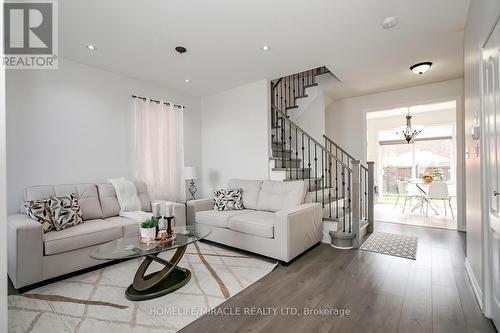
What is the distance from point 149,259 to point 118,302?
40cm

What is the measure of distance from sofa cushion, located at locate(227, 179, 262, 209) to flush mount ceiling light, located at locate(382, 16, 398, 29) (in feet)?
8.75

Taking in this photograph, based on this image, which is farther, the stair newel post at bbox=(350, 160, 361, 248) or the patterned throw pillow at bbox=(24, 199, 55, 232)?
the stair newel post at bbox=(350, 160, 361, 248)

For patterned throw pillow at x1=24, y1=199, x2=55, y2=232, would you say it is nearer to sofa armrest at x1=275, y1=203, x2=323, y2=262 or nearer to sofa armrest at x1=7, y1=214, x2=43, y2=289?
sofa armrest at x1=7, y1=214, x2=43, y2=289

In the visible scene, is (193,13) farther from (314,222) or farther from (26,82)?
(314,222)

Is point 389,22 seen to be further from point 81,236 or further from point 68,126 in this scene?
point 68,126

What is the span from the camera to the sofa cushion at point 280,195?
11.4 feet

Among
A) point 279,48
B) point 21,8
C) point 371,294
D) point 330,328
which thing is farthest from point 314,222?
point 21,8

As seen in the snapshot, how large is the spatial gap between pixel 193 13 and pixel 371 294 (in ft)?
10.5

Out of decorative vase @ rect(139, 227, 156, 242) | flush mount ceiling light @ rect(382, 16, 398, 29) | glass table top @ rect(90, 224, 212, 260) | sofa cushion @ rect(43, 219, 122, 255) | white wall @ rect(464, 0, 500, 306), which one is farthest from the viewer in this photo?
flush mount ceiling light @ rect(382, 16, 398, 29)

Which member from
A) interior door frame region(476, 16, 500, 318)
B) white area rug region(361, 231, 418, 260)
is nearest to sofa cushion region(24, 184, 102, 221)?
white area rug region(361, 231, 418, 260)

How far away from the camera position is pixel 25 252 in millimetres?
2197

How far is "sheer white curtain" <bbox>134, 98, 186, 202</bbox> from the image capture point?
4.04 metres

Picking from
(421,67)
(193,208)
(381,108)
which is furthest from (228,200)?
(381,108)

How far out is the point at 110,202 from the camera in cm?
335
